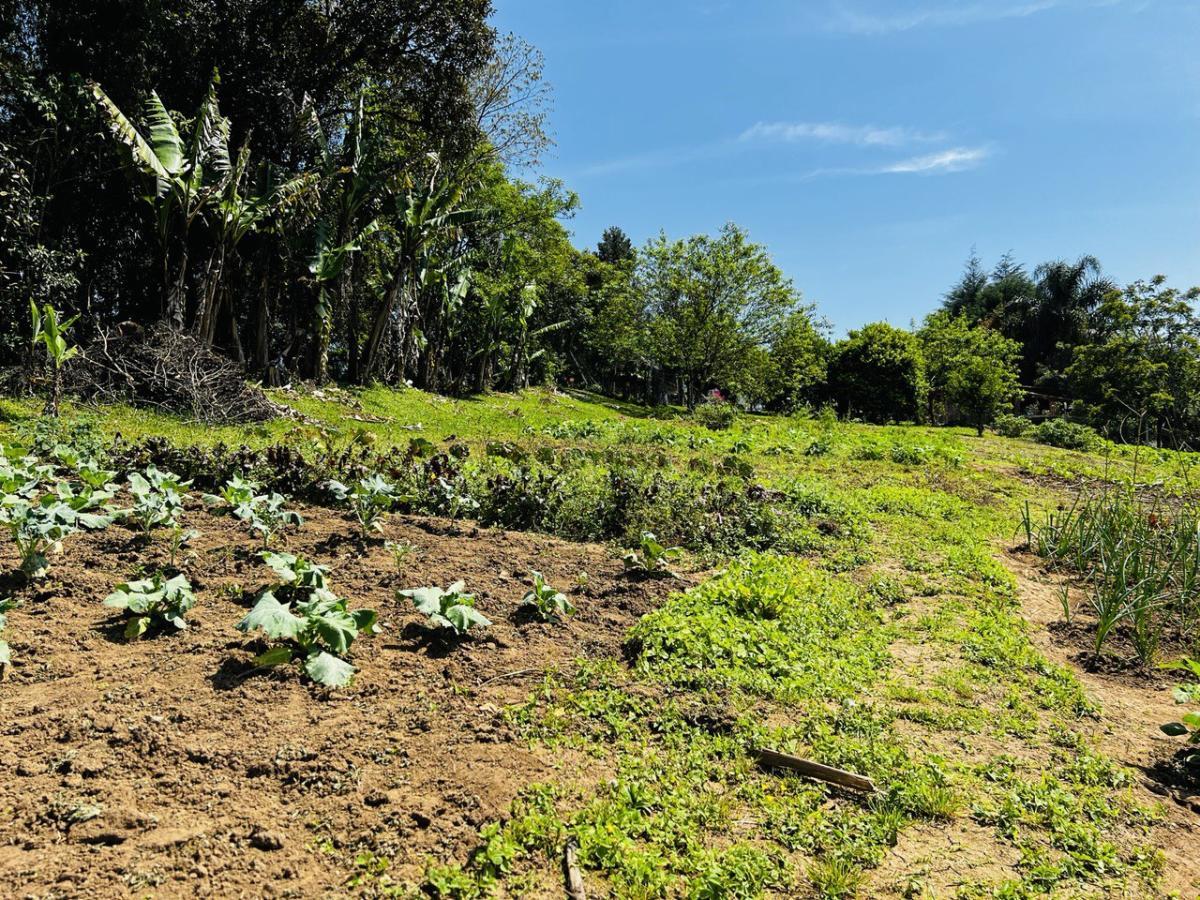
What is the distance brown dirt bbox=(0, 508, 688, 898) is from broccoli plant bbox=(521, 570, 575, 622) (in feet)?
0.32

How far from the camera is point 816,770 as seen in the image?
276 centimetres

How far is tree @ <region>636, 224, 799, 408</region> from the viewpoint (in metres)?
27.8

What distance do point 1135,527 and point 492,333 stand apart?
22982mm

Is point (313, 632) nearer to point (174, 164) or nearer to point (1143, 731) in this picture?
point (1143, 731)

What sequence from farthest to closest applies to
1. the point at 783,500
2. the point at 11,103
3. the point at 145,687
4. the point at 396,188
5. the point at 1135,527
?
the point at 396,188
the point at 11,103
the point at 783,500
the point at 1135,527
the point at 145,687

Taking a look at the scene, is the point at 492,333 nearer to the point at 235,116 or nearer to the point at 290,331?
the point at 290,331

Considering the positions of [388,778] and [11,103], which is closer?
[388,778]

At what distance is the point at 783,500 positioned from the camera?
772cm

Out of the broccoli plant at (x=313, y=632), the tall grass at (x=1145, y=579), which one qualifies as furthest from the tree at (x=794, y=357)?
the broccoli plant at (x=313, y=632)

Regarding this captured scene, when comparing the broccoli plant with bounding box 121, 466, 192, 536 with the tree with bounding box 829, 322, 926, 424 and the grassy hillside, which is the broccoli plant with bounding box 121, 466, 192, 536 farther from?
the tree with bounding box 829, 322, 926, 424

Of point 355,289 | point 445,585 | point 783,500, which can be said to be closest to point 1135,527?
point 783,500

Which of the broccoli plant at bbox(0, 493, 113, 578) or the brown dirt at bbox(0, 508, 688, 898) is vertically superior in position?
the broccoli plant at bbox(0, 493, 113, 578)

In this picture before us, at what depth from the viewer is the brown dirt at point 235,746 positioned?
1.99 metres

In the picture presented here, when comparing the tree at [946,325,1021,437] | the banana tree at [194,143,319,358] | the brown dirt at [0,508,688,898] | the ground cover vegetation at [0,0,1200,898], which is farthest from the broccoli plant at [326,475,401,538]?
the tree at [946,325,1021,437]
